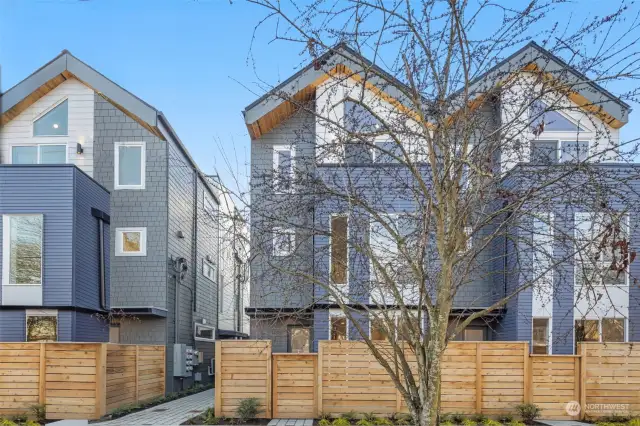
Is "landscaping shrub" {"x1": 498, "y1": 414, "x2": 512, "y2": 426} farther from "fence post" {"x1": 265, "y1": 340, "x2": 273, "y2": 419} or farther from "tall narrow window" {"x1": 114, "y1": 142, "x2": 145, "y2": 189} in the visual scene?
"tall narrow window" {"x1": 114, "y1": 142, "x2": 145, "y2": 189}

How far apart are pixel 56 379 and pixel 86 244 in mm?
3916

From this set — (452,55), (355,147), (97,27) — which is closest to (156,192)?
(97,27)

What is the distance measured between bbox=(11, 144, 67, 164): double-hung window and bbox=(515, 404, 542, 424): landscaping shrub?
1313 cm

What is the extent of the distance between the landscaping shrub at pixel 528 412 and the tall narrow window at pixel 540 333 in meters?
3.08

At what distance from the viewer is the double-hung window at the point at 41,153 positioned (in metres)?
14.4

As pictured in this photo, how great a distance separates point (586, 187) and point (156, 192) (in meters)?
12.7

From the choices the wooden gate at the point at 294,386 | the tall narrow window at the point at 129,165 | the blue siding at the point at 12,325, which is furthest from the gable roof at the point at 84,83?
the wooden gate at the point at 294,386

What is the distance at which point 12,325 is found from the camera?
1161 cm

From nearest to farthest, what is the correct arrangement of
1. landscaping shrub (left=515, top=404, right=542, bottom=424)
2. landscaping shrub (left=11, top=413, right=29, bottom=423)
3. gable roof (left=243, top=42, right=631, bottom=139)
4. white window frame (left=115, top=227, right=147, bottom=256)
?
gable roof (left=243, top=42, right=631, bottom=139) < landscaping shrub (left=515, top=404, right=542, bottom=424) < landscaping shrub (left=11, top=413, right=29, bottom=423) < white window frame (left=115, top=227, right=147, bottom=256)

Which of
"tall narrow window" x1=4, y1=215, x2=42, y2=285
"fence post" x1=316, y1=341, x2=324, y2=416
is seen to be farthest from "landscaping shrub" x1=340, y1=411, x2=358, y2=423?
"tall narrow window" x1=4, y1=215, x2=42, y2=285

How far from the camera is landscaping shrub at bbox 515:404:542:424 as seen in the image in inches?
356

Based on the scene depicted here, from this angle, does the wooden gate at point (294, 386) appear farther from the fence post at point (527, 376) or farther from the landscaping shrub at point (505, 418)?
the fence post at point (527, 376)

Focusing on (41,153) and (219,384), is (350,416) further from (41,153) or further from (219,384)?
(41,153)

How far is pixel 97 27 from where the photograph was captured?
4.88 m
